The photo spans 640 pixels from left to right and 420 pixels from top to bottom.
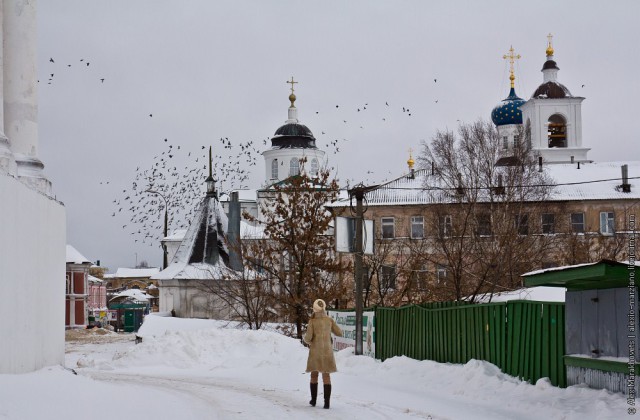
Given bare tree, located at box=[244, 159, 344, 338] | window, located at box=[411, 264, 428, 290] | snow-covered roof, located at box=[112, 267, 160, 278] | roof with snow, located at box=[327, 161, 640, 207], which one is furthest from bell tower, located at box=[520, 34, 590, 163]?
snow-covered roof, located at box=[112, 267, 160, 278]

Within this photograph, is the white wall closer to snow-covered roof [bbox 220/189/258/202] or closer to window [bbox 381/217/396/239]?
window [bbox 381/217/396/239]

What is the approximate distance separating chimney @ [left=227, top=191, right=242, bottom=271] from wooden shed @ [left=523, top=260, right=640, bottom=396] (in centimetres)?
3052

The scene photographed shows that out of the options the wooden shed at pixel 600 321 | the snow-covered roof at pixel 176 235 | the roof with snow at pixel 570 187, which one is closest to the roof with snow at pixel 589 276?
the wooden shed at pixel 600 321

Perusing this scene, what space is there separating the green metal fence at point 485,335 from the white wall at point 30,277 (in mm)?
8406

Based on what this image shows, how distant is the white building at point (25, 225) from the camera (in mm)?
15078

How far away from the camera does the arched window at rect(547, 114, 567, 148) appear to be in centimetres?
9900

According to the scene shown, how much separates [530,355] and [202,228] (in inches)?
1582

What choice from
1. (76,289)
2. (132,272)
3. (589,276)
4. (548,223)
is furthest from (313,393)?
(132,272)

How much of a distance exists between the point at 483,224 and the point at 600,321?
41952 millimetres

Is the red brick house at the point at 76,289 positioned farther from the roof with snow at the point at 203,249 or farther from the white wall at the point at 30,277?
the white wall at the point at 30,277

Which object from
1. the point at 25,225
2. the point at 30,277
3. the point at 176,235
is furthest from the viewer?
the point at 176,235

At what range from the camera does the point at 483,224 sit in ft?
187

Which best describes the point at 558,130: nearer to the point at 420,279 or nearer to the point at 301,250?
the point at 420,279

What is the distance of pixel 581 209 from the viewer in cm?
7169
